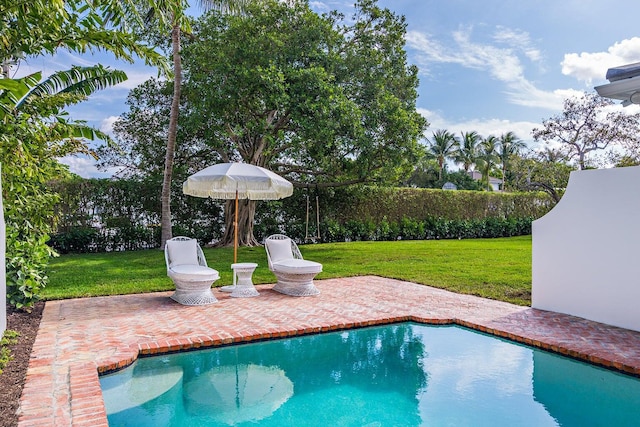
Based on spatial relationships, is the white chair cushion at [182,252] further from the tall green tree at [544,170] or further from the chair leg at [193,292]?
the tall green tree at [544,170]

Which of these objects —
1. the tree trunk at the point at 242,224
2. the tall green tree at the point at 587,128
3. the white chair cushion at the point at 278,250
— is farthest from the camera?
the tall green tree at the point at 587,128

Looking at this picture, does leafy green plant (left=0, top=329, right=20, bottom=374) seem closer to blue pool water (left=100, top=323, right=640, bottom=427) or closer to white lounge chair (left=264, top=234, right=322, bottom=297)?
blue pool water (left=100, top=323, right=640, bottom=427)

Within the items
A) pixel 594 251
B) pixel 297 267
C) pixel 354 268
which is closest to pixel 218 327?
pixel 297 267

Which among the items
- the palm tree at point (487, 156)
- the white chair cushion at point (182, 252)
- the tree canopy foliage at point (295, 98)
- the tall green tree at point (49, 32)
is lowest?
the white chair cushion at point (182, 252)

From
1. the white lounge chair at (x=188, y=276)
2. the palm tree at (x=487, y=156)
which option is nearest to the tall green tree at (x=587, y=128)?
the white lounge chair at (x=188, y=276)

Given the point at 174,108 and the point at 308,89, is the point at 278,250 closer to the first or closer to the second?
the point at 308,89

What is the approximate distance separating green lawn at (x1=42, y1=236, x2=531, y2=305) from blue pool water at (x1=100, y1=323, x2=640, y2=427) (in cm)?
366

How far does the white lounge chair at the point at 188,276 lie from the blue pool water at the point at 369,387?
2540 mm

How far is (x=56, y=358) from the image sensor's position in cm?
576

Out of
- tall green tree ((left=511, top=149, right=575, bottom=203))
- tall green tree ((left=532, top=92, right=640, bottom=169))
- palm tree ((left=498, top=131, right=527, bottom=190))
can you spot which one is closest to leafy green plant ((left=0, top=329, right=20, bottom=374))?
tall green tree ((left=511, top=149, right=575, bottom=203))

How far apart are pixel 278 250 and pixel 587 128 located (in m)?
24.2

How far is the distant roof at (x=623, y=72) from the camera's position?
6.04 meters

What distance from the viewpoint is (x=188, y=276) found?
8.87m

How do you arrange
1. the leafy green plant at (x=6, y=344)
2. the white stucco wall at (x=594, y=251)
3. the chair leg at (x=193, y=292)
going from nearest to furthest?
1. the leafy green plant at (x=6, y=344)
2. the white stucco wall at (x=594, y=251)
3. the chair leg at (x=193, y=292)
